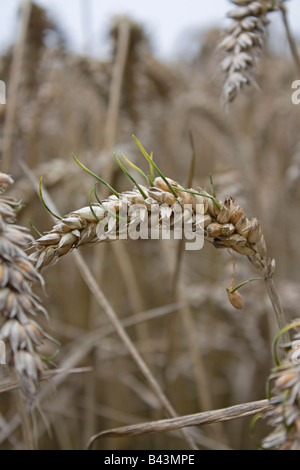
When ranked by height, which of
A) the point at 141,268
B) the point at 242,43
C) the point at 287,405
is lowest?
the point at 141,268

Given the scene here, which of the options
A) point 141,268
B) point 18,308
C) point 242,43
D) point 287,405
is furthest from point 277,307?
point 141,268

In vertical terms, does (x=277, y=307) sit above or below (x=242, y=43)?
below

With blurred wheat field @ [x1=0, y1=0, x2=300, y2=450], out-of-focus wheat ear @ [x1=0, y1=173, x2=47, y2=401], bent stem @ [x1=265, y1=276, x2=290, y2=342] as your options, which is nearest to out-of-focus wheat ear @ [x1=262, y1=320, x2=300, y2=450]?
bent stem @ [x1=265, y1=276, x2=290, y2=342]

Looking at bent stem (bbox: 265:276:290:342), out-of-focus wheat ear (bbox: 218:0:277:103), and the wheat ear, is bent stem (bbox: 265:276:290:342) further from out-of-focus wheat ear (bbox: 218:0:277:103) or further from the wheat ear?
out-of-focus wheat ear (bbox: 218:0:277:103)

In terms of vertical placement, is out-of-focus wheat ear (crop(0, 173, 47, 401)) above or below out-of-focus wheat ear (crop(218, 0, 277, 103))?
below

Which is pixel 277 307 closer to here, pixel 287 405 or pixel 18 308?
pixel 287 405

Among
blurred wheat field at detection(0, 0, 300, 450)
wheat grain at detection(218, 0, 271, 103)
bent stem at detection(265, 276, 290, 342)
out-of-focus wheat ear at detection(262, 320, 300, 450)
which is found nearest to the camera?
out-of-focus wheat ear at detection(262, 320, 300, 450)
